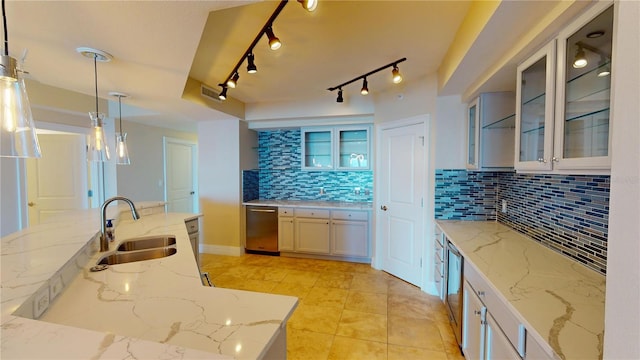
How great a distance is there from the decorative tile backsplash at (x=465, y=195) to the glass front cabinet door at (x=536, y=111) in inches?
44.3

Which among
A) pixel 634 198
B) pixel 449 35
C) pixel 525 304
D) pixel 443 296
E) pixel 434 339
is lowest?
pixel 434 339

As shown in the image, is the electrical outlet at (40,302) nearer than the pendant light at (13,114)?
No

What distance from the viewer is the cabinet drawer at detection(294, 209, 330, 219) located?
4.09 metres

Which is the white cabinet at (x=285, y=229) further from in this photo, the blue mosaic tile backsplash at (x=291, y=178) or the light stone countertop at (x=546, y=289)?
the light stone countertop at (x=546, y=289)

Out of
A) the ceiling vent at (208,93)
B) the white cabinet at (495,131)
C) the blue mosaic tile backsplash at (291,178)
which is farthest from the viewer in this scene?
the blue mosaic tile backsplash at (291,178)

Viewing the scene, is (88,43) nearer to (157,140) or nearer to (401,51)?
(401,51)

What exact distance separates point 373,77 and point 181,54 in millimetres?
1968

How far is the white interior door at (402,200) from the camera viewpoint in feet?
10.2

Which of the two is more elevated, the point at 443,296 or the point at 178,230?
the point at 178,230

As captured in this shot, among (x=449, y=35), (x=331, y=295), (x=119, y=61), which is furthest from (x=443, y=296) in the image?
(x=119, y=61)

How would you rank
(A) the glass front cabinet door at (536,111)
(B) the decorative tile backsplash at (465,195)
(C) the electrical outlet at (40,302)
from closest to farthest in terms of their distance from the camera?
1. (C) the electrical outlet at (40,302)
2. (A) the glass front cabinet door at (536,111)
3. (B) the decorative tile backsplash at (465,195)

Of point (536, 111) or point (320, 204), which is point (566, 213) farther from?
point (320, 204)

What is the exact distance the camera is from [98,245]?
73.6 inches

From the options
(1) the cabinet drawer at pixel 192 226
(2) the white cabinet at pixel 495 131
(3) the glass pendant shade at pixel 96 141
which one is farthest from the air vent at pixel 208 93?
(2) the white cabinet at pixel 495 131
